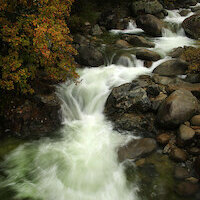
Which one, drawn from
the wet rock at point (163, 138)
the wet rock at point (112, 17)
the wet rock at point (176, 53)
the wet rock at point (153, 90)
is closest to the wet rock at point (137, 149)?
the wet rock at point (163, 138)

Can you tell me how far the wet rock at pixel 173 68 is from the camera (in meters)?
8.59

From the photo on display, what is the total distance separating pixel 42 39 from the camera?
517 cm

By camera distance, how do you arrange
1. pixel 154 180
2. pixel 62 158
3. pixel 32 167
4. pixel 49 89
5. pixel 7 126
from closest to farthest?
pixel 154 180, pixel 32 167, pixel 62 158, pixel 7 126, pixel 49 89

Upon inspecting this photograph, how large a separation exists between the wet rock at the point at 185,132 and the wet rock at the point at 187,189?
1.28m

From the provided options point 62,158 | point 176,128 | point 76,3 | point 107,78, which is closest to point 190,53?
point 107,78

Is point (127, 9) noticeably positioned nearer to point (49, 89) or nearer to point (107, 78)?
point (107, 78)

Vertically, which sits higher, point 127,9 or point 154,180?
point 127,9

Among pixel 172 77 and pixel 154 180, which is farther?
pixel 172 77

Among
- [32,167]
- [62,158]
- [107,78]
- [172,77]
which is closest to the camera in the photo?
[32,167]

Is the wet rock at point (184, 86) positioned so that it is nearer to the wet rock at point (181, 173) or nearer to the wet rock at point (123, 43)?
the wet rock at point (181, 173)

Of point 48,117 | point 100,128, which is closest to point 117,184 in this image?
point 100,128

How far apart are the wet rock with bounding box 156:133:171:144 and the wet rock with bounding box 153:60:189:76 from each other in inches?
141

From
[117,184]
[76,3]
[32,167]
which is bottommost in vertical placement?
[117,184]

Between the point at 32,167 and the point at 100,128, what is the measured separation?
2.70 metres
